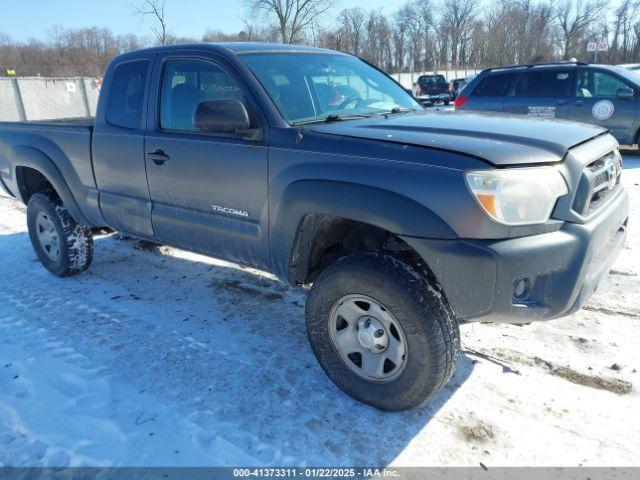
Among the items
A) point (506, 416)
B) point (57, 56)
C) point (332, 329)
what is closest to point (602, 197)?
point (506, 416)

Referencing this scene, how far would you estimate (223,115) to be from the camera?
9.20 feet

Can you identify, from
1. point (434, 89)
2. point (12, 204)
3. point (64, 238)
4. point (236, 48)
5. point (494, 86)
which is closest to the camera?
point (236, 48)

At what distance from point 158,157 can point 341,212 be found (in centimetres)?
160

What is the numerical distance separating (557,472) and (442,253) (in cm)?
110

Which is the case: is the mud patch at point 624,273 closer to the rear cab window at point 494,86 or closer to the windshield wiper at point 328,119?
the windshield wiper at point 328,119

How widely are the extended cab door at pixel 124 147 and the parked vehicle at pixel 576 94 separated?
7.01m

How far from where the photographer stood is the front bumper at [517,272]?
2.16 meters

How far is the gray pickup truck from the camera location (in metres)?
2.21

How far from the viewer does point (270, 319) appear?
12.3ft

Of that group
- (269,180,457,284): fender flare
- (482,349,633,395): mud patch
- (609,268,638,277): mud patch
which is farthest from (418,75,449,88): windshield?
(269,180,457,284): fender flare

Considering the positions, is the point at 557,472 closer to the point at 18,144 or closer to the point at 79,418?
the point at 79,418

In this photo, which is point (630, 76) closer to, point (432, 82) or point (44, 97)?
point (432, 82)

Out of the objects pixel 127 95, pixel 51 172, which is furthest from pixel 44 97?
pixel 127 95

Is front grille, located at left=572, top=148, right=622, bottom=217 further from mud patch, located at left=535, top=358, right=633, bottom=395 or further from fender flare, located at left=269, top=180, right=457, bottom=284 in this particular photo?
mud patch, located at left=535, top=358, right=633, bottom=395
